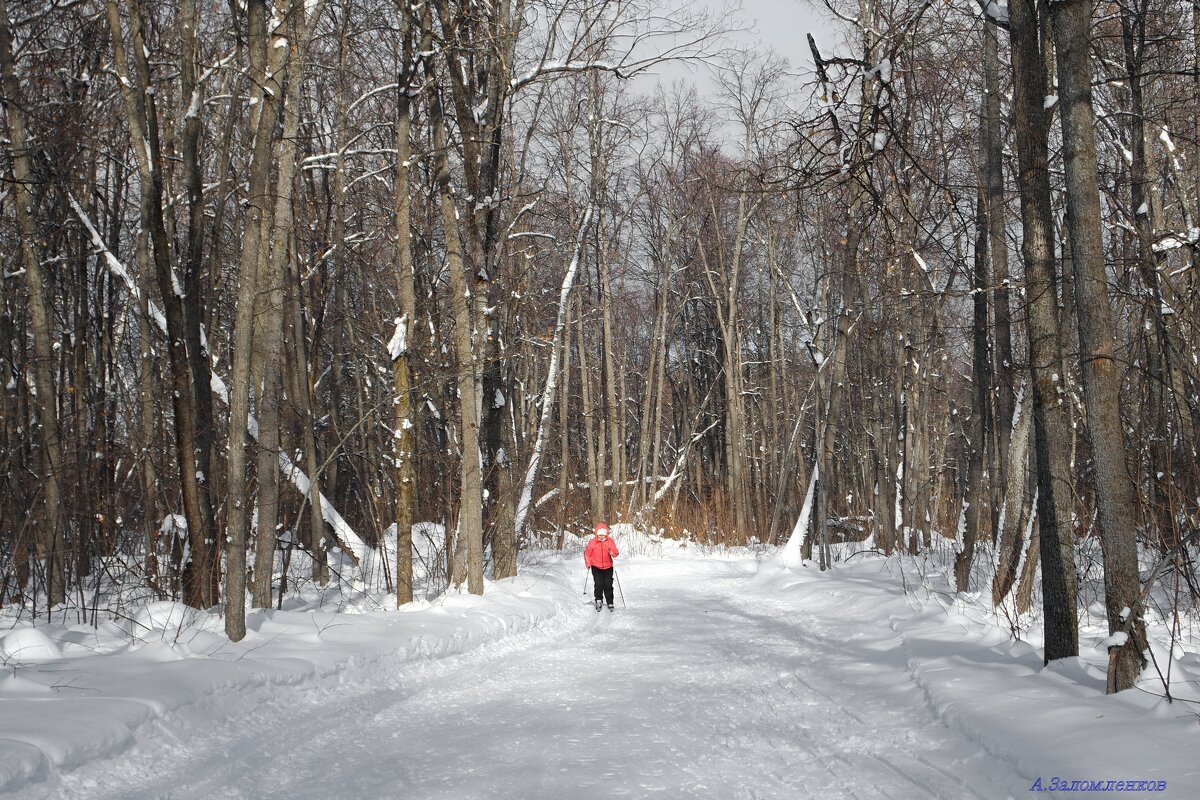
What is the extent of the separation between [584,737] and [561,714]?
2.67ft

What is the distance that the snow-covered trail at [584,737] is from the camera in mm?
5086

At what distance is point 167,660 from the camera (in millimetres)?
7449

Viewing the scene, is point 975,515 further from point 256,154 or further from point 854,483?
point 854,483

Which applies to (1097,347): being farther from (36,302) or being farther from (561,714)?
(36,302)

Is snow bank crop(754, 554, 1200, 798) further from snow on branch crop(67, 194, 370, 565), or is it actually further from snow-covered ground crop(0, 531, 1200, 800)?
snow on branch crop(67, 194, 370, 565)

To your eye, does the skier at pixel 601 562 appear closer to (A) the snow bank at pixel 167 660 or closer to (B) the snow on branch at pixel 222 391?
(A) the snow bank at pixel 167 660

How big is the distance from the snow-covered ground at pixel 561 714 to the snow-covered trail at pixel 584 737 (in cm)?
2

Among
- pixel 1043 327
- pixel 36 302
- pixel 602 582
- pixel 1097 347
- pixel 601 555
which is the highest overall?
pixel 36 302

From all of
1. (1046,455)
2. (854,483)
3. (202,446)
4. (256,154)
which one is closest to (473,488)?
(202,446)

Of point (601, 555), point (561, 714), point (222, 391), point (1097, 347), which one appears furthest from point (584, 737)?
point (601, 555)

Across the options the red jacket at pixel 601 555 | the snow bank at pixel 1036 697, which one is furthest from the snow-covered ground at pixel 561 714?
the red jacket at pixel 601 555

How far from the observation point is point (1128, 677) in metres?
5.95

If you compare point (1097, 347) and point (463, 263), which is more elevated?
point (463, 263)

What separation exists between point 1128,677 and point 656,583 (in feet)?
48.5
